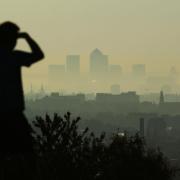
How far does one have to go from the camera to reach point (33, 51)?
22.3 ft

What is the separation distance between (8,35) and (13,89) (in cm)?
54

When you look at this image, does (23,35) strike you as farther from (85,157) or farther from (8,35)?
(85,157)

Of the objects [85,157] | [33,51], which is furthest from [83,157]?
[33,51]

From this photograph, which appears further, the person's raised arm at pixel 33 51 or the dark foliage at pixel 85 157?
the dark foliage at pixel 85 157

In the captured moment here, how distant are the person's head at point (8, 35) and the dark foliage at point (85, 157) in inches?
388

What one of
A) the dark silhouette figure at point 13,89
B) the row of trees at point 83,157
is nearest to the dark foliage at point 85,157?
the row of trees at point 83,157

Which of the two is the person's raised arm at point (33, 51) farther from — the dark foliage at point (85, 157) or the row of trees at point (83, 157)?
the dark foliage at point (85, 157)

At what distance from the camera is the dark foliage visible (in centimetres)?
2316

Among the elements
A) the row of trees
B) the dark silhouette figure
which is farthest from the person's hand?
the row of trees

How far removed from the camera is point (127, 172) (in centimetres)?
3312

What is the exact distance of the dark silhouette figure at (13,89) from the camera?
6652mm

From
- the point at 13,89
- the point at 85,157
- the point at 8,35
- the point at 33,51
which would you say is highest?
the point at 8,35

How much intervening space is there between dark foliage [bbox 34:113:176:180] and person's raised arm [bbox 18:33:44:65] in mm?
9894

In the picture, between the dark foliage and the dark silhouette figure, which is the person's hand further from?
the dark foliage
